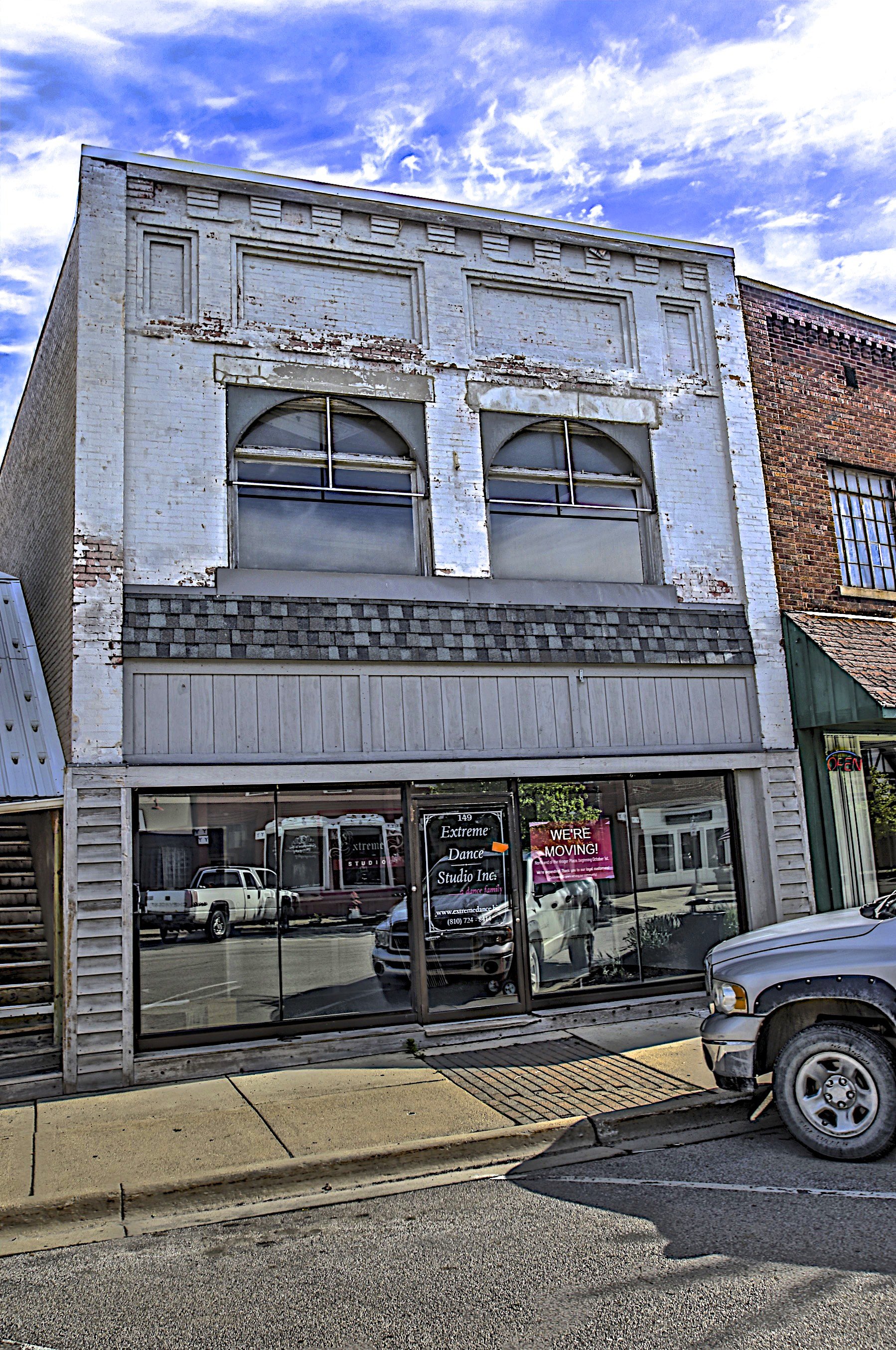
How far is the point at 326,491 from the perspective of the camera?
32.6 feet

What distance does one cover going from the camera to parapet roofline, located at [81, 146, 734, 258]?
380 inches

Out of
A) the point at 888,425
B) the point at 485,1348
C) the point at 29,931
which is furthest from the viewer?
the point at 888,425

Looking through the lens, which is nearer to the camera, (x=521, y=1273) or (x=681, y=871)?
(x=521, y=1273)

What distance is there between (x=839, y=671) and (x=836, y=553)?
6.90 feet

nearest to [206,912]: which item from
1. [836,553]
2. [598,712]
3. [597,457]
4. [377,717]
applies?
[377,717]

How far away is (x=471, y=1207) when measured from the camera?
5.44m

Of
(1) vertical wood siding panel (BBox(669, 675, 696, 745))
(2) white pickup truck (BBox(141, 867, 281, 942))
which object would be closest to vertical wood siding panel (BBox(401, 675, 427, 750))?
(2) white pickup truck (BBox(141, 867, 281, 942))

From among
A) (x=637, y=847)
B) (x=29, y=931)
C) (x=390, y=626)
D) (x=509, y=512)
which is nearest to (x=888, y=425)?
(x=509, y=512)

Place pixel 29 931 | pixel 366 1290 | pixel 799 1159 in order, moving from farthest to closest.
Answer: pixel 29 931
pixel 799 1159
pixel 366 1290

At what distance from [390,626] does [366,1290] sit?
6.04 m

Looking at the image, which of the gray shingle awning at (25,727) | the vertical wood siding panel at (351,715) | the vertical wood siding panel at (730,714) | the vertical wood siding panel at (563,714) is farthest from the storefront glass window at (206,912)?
the vertical wood siding panel at (730,714)

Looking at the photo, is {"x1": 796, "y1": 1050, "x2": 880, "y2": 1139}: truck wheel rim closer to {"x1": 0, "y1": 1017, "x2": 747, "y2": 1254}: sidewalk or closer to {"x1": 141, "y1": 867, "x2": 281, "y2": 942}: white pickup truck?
{"x1": 0, "y1": 1017, "x2": 747, "y2": 1254}: sidewalk

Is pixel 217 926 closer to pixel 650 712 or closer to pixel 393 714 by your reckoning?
pixel 393 714

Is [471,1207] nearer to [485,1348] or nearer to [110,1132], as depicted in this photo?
[485,1348]
